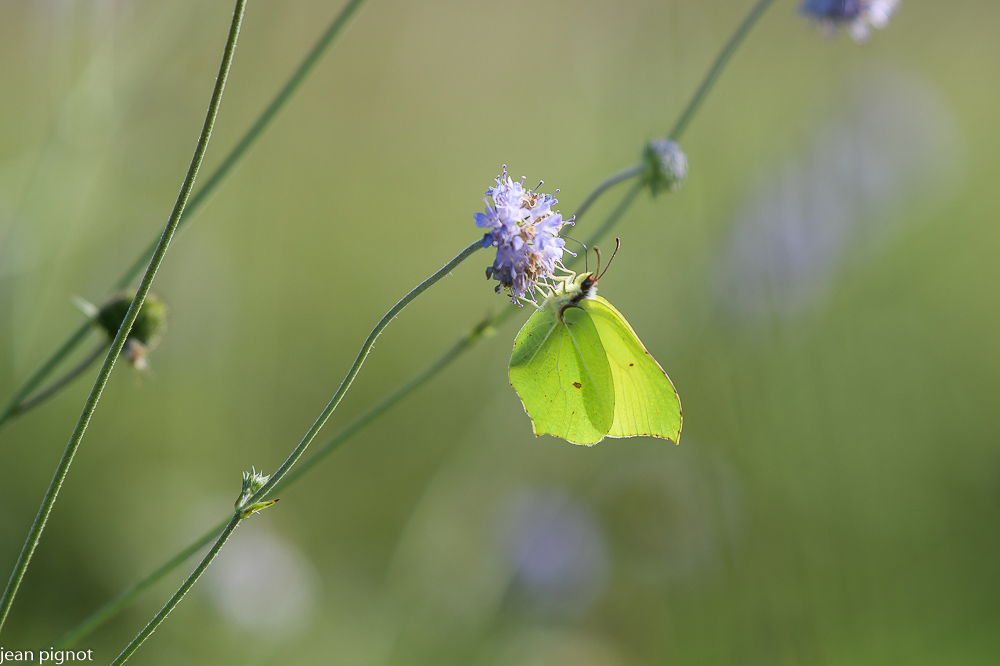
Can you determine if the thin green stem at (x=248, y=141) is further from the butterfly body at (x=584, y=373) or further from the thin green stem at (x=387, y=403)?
the butterfly body at (x=584, y=373)

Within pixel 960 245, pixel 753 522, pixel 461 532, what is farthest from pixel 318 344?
pixel 960 245

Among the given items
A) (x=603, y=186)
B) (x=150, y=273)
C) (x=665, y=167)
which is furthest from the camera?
(x=665, y=167)

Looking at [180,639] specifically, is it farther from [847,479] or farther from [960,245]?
[960,245]

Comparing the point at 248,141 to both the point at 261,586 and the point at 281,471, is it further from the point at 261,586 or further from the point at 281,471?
the point at 261,586

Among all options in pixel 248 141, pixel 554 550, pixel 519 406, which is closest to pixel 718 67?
pixel 248 141

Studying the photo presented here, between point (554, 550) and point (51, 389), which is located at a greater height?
point (554, 550)

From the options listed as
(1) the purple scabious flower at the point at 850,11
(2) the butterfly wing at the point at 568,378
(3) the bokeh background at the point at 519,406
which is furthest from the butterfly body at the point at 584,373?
(1) the purple scabious flower at the point at 850,11
